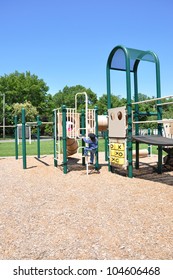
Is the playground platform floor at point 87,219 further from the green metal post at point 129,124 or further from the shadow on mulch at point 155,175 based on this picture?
the green metal post at point 129,124

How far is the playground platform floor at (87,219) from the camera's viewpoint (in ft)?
9.14

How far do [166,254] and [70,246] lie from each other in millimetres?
998

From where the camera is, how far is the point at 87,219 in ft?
12.4

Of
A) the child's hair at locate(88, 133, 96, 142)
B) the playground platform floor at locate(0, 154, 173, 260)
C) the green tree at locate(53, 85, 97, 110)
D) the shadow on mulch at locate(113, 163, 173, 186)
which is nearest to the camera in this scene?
the playground platform floor at locate(0, 154, 173, 260)

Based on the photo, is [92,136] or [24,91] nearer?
[92,136]

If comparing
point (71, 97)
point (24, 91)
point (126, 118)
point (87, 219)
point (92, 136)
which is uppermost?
point (71, 97)

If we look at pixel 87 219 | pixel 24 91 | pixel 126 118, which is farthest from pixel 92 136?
pixel 24 91

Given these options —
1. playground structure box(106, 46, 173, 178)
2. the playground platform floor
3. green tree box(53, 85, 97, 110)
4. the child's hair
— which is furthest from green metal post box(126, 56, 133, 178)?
green tree box(53, 85, 97, 110)

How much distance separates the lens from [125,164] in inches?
277

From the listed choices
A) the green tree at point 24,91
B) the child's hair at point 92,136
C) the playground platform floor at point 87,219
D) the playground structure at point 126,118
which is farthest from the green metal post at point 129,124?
the green tree at point 24,91

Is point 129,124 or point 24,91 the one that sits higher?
point 24,91

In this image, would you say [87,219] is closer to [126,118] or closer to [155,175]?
[126,118]

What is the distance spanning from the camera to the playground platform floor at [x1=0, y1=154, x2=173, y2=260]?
279 centimetres

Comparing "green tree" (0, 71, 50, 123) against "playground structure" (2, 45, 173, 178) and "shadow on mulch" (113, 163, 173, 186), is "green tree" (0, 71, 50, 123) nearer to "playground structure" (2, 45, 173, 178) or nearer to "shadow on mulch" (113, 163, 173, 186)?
"playground structure" (2, 45, 173, 178)
